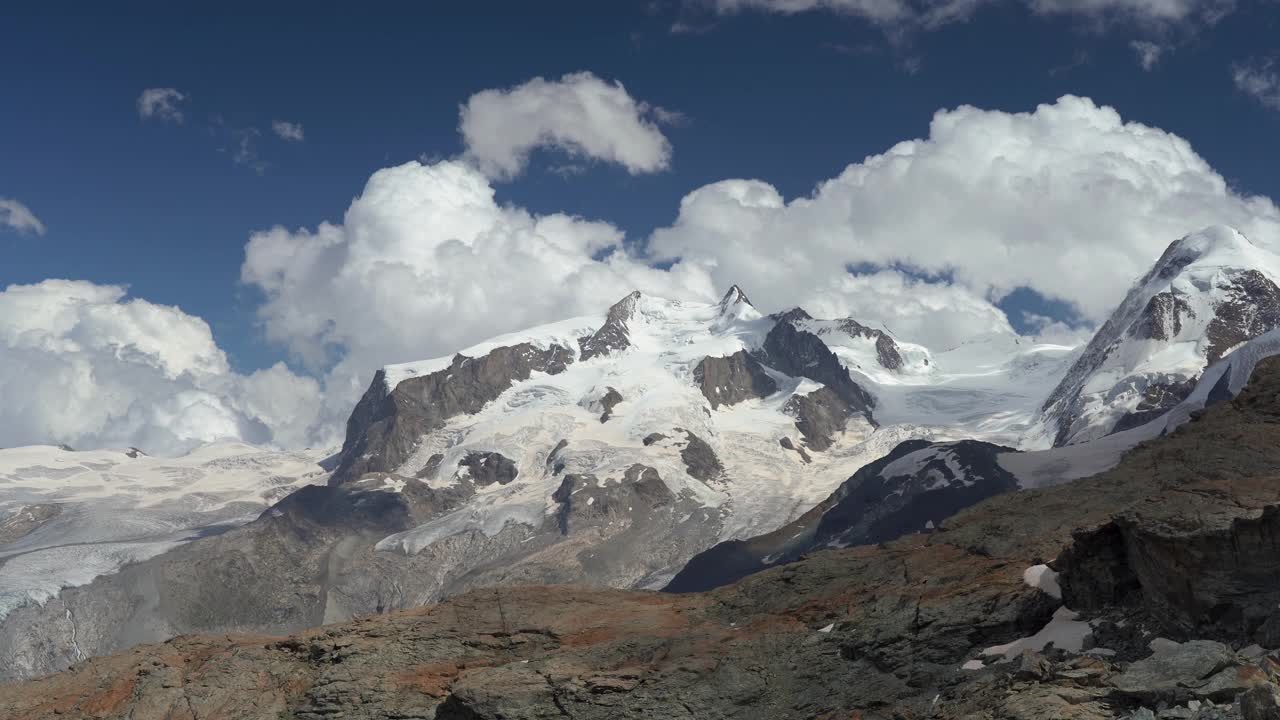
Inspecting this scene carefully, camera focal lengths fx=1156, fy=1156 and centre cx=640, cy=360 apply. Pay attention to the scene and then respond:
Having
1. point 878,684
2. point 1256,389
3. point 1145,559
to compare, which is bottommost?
point 878,684

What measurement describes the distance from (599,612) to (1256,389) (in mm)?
44172

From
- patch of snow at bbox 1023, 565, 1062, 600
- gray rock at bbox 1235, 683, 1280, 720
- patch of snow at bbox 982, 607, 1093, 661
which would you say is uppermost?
patch of snow at bbox 1023, 565, 1062, 600

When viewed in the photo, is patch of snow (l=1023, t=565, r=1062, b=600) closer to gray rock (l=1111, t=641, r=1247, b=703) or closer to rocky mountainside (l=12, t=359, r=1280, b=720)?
rocky mountainside (l=12, t=359, r=1280, b=720)

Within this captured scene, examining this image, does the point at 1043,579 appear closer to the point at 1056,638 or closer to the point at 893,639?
the point at 1056,638

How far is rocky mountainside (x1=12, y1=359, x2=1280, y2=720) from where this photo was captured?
3444 centimetres

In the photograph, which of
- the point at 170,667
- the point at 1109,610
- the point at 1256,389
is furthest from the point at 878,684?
the point at 1256,389

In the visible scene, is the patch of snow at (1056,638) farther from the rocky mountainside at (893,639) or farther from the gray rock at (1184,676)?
the gray rock at (1184,676)

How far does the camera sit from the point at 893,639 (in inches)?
1713

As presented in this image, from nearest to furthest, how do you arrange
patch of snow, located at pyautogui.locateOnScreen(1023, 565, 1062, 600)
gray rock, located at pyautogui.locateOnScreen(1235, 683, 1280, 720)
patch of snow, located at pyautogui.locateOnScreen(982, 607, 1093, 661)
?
gray rock, located at pyautogui.locateOnScreen(1235, 683, 1280, 720)
patch of snow, located at pyautogui.locateOnScreen(982, 607, 1093, 661)
patch of snow, located at pyautogui.locateOnScreen(1023, 565, 1062, 600)

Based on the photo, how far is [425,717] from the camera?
49.0 meters

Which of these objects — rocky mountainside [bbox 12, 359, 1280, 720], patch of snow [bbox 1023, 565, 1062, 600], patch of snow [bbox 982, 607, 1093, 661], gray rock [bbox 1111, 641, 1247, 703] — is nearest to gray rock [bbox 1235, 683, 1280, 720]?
rocky mountainside [bbox 12, 359, 1280, 720]

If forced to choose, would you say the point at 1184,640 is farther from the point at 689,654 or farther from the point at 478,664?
the point at 478,664

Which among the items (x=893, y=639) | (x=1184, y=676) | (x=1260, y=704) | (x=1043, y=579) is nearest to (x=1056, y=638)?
(x=1043, y=579)

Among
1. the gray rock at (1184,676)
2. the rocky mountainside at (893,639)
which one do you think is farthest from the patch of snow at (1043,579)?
the gray rock at (1184,676)
